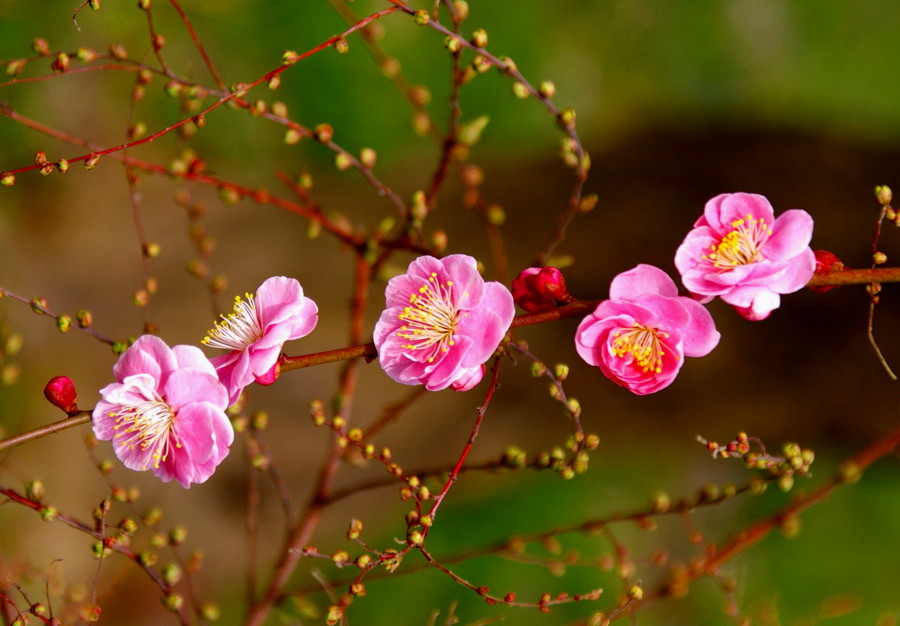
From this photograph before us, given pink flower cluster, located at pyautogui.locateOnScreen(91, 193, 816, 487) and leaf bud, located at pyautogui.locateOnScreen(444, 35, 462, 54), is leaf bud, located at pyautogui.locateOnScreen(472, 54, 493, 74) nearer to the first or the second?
leaf bud, located at pyautogui.locateOnScreen(444, 35, 462, 54)

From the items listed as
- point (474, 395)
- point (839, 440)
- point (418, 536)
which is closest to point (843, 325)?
point (839, 440)

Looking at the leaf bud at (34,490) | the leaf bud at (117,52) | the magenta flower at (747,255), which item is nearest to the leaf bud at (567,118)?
the magenta flower at (747,255)

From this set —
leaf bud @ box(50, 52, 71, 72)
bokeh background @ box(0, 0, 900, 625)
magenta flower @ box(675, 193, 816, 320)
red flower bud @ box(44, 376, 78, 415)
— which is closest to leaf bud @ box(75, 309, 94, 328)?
red flower bud @ box(44, 376, 78, 415)

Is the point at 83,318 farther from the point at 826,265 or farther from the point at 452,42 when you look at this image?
the point at 826,265

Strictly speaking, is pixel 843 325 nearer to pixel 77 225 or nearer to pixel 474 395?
pixel 474 395

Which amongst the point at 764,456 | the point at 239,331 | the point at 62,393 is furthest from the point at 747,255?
the point at 62,393

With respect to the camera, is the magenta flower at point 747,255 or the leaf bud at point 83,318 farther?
the leaf bud at point 83,318

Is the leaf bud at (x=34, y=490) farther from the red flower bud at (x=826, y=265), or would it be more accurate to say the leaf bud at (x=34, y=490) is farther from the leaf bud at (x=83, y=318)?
the red flower bud at (x=826, y=265)
